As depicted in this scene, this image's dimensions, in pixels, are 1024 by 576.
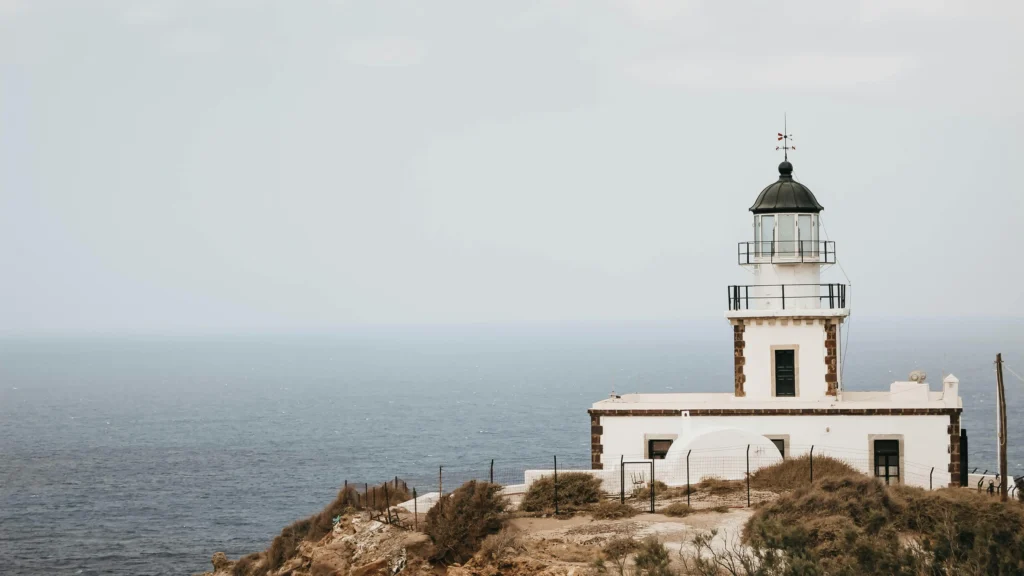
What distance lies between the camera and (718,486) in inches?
1090

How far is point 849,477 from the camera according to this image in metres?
25.0

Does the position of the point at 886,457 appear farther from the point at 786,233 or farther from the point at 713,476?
the point at 786,233

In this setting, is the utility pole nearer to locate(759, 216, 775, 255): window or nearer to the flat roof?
the flat roof

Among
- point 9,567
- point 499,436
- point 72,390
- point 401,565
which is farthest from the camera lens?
point 72,390

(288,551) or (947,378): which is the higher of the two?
(947,378)

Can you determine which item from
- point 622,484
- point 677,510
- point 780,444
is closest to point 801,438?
point 780,444

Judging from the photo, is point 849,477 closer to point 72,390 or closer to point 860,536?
point 860,536

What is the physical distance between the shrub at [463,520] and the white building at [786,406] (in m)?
5.17

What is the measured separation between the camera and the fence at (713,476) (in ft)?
87.9

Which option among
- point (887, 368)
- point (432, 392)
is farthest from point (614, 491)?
point (887, 368)

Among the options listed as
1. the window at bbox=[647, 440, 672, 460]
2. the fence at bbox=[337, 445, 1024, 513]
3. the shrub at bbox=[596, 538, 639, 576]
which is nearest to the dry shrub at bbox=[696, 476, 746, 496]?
the fence at bbox=[337, 445, 1024, 513]

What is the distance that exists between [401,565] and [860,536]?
27.1 feet

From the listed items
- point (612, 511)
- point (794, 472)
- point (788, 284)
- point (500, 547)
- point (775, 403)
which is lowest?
point (500, 547)

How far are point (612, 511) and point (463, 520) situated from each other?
3.19 metres
